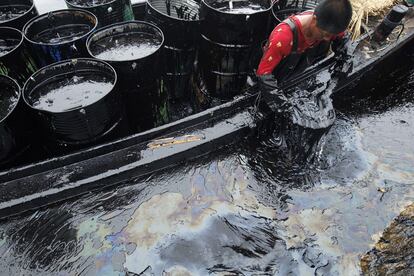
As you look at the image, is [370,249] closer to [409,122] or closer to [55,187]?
[409,122]

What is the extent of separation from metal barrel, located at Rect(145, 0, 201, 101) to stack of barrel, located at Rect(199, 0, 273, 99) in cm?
18

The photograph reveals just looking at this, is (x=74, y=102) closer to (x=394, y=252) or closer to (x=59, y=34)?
(x=59, y=34)

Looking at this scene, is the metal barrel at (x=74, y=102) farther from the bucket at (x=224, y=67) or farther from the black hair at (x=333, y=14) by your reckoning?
the black hair at (x=333, y=14)

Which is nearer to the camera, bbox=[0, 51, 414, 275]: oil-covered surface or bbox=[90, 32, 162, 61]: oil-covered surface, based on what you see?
bbox=[0, 51, 414, 275]: oil-covered surface

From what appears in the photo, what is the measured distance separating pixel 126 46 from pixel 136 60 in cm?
65

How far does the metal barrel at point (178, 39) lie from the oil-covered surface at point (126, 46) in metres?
0.46

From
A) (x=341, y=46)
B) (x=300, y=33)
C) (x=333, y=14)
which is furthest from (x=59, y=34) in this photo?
(x=341, y=46)

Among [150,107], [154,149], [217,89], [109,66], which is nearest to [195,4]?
[217,89]

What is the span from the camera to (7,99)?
353 centimetres

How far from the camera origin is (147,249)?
3.05m

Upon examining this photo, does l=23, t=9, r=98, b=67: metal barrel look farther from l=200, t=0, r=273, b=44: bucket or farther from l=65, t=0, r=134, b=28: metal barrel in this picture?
l=200, t=0, r=273, b=44: bucket

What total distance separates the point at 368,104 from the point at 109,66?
11.8 ft

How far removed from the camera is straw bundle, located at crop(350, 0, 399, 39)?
5496 millimetres

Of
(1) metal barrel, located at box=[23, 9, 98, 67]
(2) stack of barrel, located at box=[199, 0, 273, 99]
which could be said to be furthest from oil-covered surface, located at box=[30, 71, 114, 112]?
(2) stack of barrel, located at box=[199, 0, 273, 99]
